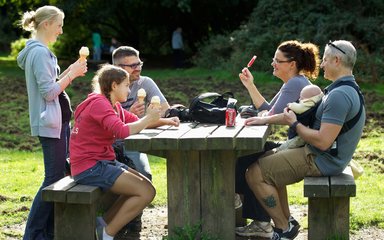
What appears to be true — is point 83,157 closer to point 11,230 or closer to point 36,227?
point 36,227

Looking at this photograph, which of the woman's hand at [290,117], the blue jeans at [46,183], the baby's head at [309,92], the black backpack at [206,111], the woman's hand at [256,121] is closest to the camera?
the woman's hand at [290,117]

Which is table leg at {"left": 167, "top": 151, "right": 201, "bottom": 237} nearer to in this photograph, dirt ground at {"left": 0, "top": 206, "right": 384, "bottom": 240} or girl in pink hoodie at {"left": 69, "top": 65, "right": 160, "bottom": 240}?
girl in pink hoodie at {"left": 69, "top": 65, "right": 160, "bottom": 240}

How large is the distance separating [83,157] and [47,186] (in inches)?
15.6

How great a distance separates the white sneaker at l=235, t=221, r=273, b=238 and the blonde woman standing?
1.63 metres

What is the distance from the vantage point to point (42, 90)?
6.06 m

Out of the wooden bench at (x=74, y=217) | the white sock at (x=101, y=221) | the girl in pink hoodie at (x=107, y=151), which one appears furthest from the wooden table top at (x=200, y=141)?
the white sock at (x=101, y=221)

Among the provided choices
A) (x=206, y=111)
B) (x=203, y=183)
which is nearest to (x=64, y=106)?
(x=206, y=111)

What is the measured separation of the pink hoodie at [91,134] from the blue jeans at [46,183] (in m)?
0.27

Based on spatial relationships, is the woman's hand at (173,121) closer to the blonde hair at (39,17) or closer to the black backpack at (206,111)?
the black backpack at (206,111)

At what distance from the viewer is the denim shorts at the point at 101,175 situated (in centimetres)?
588

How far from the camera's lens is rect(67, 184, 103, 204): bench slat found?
18.6 feet

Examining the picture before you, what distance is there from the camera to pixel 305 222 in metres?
7.11

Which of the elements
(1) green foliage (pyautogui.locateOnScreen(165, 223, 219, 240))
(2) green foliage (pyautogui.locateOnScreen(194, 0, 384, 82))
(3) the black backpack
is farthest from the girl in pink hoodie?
(2) green foliage (pyautogui.locateOnScreen(194, 0, 384, 82))

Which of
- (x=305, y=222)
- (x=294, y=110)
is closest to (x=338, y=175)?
(x=294, y=110)
